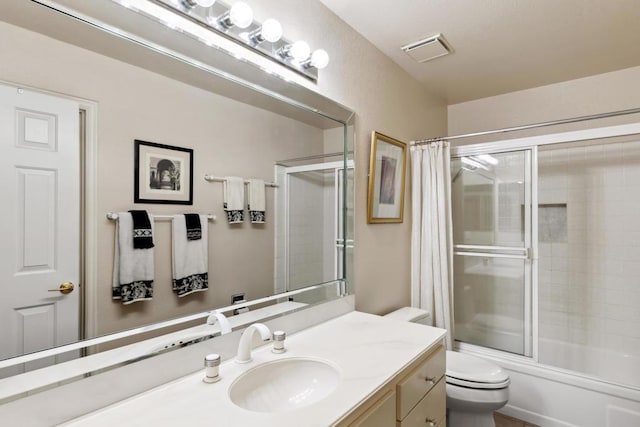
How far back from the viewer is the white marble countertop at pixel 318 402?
2.64ft

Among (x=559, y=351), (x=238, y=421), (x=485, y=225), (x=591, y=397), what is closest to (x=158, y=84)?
(x=238, y=421)

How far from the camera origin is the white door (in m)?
0.74

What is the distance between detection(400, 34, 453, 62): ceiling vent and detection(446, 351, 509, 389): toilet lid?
6.14ft

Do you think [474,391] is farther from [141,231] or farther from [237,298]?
[141,231]

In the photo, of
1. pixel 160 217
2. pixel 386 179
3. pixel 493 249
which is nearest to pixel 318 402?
pixel 160 217

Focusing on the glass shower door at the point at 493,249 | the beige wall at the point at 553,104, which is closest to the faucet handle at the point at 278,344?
the glass shower door at the point at 493,249

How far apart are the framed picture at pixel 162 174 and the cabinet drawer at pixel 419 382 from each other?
950 millimetres

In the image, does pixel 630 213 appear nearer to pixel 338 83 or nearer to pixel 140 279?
pixel 338 83

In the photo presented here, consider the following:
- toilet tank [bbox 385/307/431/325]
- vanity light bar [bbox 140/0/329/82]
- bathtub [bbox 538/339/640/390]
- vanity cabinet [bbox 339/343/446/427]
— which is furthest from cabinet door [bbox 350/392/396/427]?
bathtub [bbox 538/339/640/390]

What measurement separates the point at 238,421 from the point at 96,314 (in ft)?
1.55

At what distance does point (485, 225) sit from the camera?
8.44ft

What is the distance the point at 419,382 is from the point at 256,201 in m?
0.91

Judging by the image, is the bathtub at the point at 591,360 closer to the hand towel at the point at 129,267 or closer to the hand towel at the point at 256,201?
the hand towel at the point at 256,201

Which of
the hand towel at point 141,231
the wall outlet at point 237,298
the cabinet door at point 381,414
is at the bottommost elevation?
the cabinet door at point 381,414
